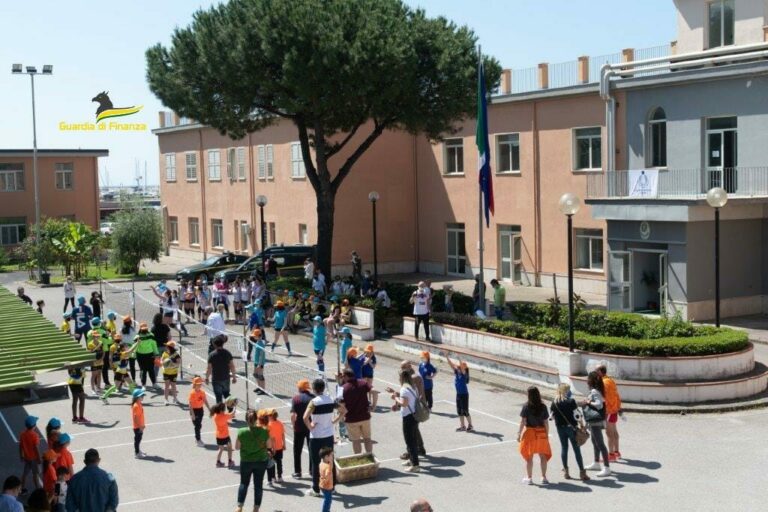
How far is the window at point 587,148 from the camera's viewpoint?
35.0 meters

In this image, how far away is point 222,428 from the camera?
49.9ft

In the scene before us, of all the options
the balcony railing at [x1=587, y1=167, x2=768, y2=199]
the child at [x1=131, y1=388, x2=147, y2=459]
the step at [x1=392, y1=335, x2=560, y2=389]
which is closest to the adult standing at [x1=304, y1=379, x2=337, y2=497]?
the child at [x1=131, y1=388, x2=147, y2=459]

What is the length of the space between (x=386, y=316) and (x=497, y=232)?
1218cm

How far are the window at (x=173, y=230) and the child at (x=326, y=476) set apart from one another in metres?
49.9

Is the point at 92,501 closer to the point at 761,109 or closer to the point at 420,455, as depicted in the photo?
the point at 420,455

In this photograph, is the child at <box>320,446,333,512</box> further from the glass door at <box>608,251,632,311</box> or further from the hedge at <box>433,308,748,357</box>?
the glass door at <box>608,251,632,311</box>

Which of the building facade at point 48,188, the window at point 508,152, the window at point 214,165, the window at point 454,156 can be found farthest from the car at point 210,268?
the building facade at point 48,188

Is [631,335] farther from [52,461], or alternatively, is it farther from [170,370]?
[52,461]

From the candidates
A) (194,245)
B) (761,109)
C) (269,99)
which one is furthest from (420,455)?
(194,245)

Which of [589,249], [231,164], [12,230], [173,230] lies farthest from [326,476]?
[12,230]

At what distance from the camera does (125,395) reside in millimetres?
21312

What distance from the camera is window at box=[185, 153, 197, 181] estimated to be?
57.5 meters

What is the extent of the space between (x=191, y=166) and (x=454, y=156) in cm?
2133

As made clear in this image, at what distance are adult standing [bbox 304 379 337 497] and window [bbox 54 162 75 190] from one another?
54321mm
